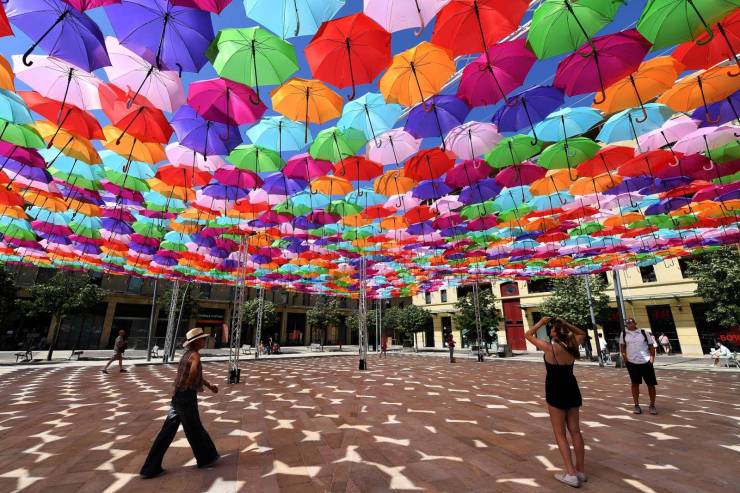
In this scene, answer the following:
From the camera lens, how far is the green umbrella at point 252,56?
4.34 meters

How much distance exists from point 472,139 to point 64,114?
286 inches

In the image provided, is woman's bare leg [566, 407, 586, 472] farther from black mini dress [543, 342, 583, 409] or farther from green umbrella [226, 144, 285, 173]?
green umbrella [226, 144, 285, 173]

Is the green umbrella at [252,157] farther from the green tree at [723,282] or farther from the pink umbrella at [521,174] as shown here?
the green tree at [723,282]

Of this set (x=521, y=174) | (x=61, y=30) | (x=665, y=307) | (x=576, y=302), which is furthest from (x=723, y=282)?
(x=61, y=30)

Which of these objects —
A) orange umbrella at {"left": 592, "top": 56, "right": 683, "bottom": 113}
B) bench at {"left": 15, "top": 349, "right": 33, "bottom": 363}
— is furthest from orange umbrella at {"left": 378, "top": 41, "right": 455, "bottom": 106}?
bench at {"left": 15, "top": 349, "right": 33, "bottom": 363}

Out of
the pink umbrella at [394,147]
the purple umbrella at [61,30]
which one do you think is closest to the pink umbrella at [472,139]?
the pink umbrella at [394,147]

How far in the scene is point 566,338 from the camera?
11.7 feet

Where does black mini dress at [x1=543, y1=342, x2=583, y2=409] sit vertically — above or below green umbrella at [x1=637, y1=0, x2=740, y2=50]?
below

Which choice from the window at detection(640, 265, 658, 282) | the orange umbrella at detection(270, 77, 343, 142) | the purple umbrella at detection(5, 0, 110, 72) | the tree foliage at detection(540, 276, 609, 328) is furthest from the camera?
the window at detection(640, 265, 658, 282)

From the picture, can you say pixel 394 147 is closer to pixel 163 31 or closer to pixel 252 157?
pixel 252 157

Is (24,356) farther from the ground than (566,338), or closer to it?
closer to it

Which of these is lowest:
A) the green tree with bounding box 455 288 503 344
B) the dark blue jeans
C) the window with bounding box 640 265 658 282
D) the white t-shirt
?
the dark blue jeans

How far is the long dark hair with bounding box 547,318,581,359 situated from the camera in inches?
139

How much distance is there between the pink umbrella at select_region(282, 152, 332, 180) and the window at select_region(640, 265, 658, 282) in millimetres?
28411
